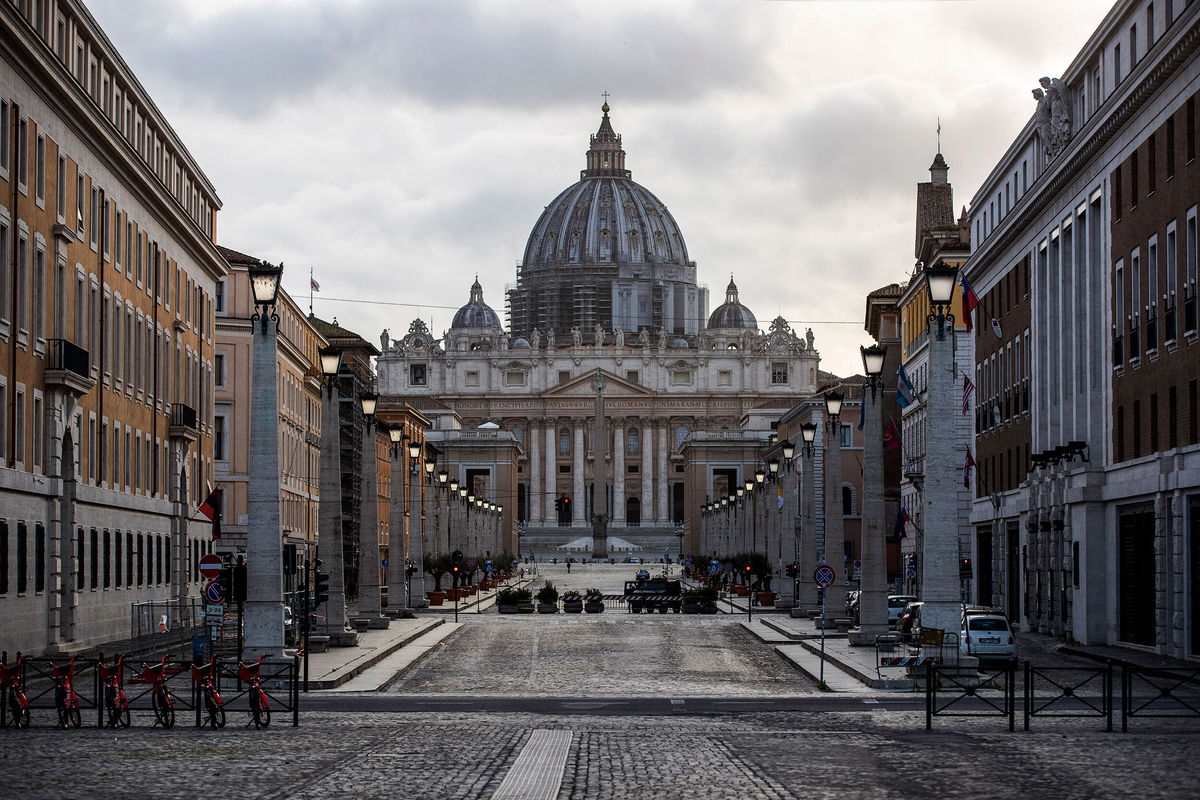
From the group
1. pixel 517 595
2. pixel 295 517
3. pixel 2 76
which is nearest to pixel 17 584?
pixel 2 76

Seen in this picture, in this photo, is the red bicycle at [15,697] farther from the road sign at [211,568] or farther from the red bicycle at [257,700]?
the road sign at [211,568]

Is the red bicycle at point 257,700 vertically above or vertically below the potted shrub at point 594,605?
above

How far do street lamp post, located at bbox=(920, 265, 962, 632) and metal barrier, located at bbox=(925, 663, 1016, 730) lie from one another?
3.46 feet

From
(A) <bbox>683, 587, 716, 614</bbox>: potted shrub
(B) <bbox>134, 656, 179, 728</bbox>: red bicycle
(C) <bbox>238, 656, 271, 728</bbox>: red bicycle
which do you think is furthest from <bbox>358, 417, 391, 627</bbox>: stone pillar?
(A) <bbox>683, 587, 716, 614</bbox>: potted shrub

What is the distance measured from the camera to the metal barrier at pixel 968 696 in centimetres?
2469

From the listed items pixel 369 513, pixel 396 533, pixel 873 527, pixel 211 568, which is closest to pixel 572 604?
pixel 396 533

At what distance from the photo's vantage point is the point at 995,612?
4059 cm

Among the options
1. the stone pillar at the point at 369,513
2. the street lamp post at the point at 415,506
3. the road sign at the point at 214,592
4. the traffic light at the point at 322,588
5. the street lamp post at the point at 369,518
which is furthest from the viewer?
the street lamp post at the point at 415,506

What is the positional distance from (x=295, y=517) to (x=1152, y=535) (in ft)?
191

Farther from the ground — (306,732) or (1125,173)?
(1125,173)

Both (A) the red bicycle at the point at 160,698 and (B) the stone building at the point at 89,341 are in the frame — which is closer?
(A) the red bicycle at the point at 160,698

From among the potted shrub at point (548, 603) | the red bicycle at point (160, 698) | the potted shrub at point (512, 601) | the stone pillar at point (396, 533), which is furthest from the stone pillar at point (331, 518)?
the potted shrub at point (548, 603)

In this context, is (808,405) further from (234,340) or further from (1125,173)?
(1125,173)

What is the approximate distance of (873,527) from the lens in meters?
40.9
